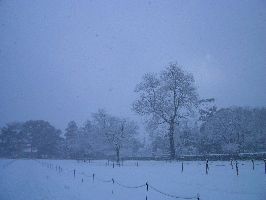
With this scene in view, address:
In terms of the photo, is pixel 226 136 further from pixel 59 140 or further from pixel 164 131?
pixel 59 140

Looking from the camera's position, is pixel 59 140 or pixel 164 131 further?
pixel 59 140

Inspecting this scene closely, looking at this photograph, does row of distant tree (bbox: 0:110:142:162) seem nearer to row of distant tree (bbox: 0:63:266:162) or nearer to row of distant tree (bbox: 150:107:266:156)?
row of distant tree (bbox: 0:63:266:162)

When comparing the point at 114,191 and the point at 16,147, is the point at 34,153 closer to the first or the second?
the point at 16,147

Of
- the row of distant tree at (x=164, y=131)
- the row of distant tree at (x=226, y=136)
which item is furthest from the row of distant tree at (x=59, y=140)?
the row of distant tree at (x=226, y=136)

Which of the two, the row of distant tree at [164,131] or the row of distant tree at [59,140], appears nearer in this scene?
the row of distant tree at [164,131]

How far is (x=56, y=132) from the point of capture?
4791 inches

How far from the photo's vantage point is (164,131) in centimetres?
5575

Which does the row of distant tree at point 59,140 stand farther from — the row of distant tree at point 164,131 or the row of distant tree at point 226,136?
the row of distant tree at point 226,136

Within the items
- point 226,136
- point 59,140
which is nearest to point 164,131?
point 226,136

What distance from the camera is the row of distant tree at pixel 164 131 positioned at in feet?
167

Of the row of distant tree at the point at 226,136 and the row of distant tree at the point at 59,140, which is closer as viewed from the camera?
the row of distant tree at the point at 226,136

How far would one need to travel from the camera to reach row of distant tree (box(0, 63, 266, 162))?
51000 millimetres

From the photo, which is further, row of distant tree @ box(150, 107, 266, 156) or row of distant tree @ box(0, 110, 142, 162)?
row of distant tree @ box(0, 110, 142, 162)

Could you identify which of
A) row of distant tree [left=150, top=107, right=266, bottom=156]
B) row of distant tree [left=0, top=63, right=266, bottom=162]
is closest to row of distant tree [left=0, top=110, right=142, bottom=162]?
row of distant tree [left=0, top=63, right=266, bottom=162]
